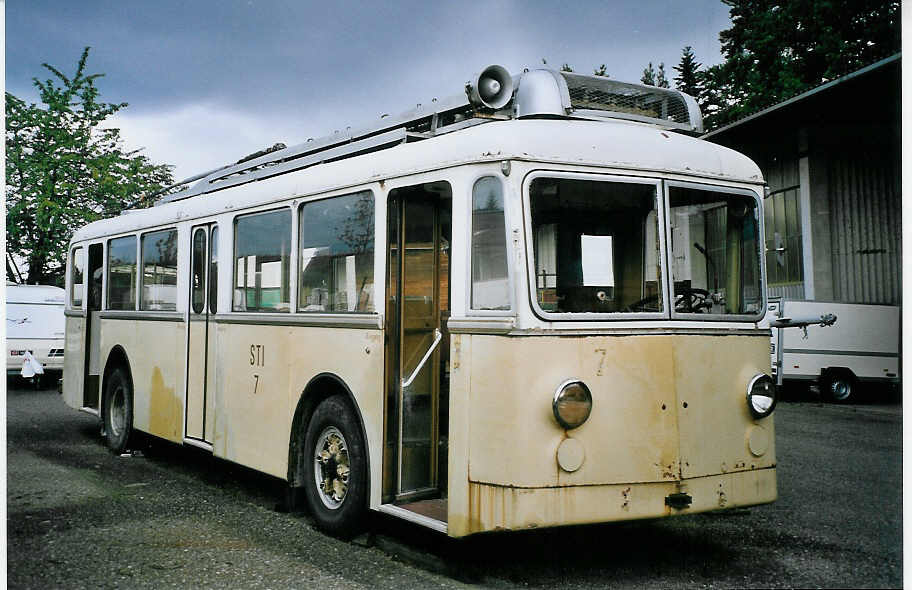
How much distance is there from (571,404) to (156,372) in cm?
529

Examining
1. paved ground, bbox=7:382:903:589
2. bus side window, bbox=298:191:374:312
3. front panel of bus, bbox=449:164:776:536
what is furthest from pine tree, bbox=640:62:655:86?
paved ground, bbox=7:382:903:589

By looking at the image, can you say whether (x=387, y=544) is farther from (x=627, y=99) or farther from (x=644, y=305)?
(x=627, y=99)

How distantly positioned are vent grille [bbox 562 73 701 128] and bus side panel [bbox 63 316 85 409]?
7126 millimetres

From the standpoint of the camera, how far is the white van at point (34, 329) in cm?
1656

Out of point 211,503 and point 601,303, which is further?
point 211,503

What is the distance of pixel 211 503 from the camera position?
715 centimetres

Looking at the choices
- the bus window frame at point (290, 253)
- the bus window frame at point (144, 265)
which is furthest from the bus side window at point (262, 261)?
the bus window frame at point (144, 265)

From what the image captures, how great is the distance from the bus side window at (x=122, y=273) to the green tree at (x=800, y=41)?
635 cm

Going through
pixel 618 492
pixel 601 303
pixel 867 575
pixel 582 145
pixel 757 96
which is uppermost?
pixel 757 96

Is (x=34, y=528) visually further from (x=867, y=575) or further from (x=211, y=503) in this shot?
(x=867, y=575)

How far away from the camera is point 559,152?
16.6 ft

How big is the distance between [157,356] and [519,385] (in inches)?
201

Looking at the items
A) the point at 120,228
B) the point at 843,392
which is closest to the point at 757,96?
the point at 843,392

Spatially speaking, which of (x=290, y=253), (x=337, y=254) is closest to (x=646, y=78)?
(x=290, y=253)
